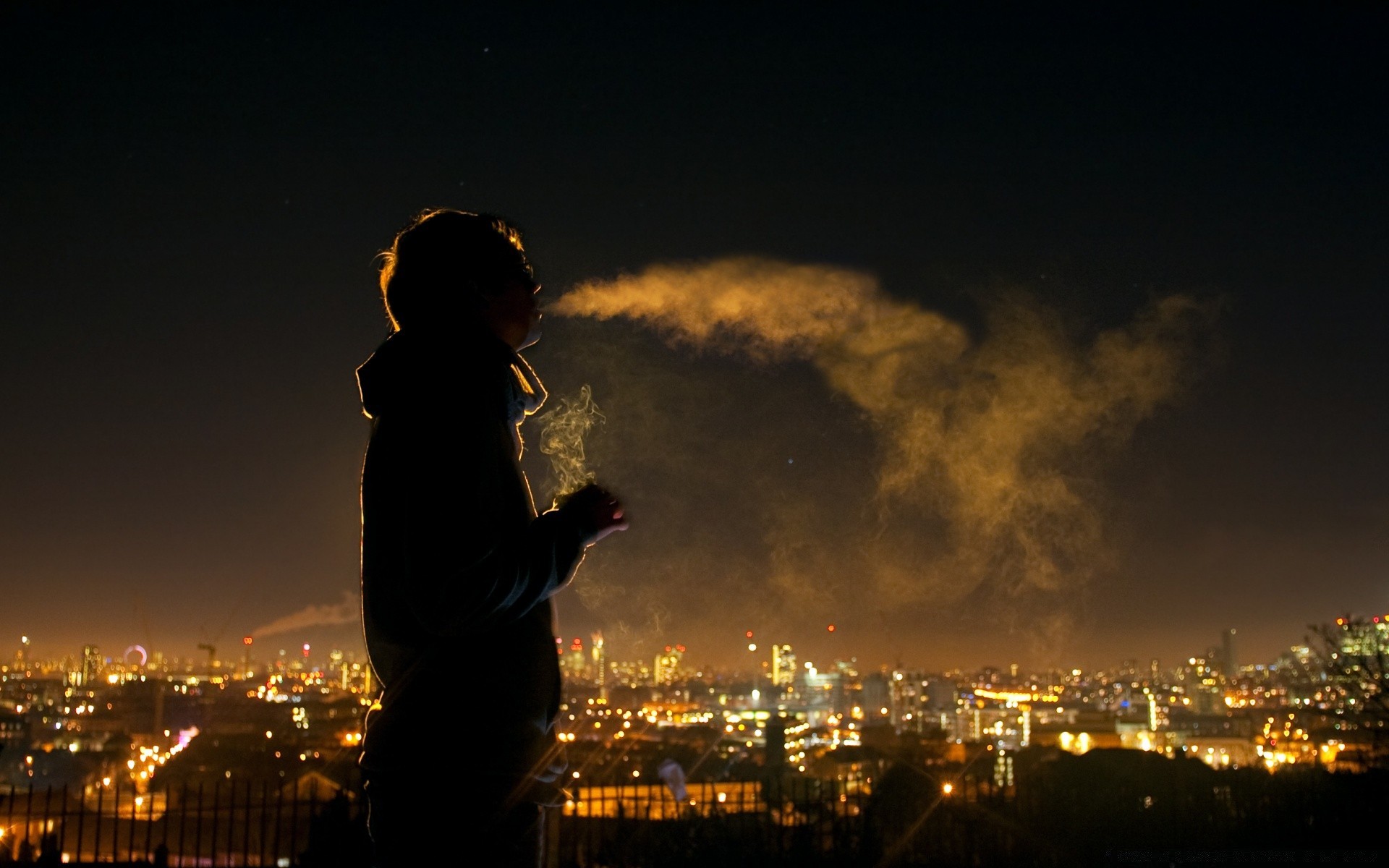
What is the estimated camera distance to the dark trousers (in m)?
1.69

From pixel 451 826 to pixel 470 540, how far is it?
0.50 metres

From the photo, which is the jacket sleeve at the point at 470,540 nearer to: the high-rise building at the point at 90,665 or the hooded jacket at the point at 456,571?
the hooded jacket at the point at 456,571

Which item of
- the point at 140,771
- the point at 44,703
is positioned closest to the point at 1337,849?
the point at 140,771

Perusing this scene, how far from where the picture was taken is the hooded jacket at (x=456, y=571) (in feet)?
5.54

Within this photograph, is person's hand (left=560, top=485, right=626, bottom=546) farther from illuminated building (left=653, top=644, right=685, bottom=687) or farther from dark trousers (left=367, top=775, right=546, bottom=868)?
illuminated building (left=653, top=644, right=685, bottom=687)

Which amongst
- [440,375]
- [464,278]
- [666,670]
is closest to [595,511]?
[440,375]

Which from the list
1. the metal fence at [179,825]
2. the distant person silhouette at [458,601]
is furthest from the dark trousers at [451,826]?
the metal fence at [179,825]

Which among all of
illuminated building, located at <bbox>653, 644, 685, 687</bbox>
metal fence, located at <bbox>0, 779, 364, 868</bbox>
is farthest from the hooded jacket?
illuminated building, located at <bbox>653, 644, 685, 687</bbox>

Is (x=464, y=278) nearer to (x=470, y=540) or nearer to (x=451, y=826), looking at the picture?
(x=470, y=540)

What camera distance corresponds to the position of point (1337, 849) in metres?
11.4

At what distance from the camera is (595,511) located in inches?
72.8

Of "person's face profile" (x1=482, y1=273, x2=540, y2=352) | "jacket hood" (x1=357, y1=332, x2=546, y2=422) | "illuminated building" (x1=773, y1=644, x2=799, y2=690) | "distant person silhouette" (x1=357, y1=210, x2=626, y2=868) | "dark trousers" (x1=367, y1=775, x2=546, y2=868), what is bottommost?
"illuminated building" (x1=773, y1=644, x2=799, y2=690)

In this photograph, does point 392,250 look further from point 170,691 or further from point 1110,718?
point 170,691

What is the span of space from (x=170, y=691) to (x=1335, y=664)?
89433 millimetres
